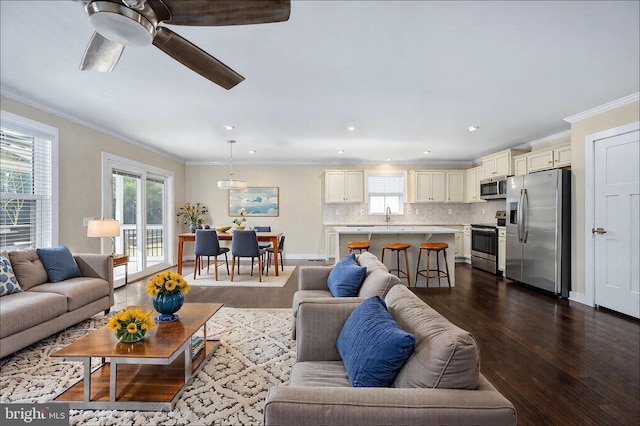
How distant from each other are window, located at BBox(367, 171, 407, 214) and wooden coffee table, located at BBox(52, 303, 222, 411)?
6210 mm

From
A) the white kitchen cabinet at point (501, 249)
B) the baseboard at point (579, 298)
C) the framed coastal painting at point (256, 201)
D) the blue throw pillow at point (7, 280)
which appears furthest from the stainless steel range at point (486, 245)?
the blue throw pillow at point (7, 280)

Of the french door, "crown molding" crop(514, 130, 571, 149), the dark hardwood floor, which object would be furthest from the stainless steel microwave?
the french door

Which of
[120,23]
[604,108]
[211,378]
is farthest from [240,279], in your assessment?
[604,108]

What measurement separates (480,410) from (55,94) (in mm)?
4726

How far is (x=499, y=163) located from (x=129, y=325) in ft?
21.7

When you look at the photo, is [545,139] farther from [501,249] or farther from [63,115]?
[63,115]

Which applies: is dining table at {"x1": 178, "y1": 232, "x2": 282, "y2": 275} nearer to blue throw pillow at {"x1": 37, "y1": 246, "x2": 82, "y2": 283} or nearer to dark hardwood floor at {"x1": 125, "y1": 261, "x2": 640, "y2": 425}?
dark hardwood floor at {"x1": 125, "y1": 261, "x2": 640, "y2": 425}

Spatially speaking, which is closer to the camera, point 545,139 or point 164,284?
point 164,284

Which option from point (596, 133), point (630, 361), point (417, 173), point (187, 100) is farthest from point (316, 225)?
point (630, 361)

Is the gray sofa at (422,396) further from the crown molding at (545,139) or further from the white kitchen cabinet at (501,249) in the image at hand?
the white kitchen cabinet at (501,249)

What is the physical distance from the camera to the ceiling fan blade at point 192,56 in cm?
167

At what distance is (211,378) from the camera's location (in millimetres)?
2416

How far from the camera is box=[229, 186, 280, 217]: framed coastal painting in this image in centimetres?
827

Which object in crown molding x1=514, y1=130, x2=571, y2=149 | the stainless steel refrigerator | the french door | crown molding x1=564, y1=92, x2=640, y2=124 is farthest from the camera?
the french door
